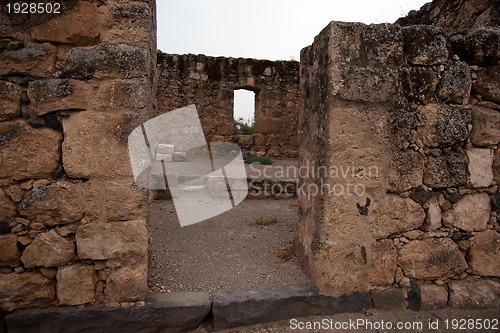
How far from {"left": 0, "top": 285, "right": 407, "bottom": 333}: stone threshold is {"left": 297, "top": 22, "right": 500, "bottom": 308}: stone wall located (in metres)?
0.12

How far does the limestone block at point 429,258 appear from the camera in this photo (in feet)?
8.04

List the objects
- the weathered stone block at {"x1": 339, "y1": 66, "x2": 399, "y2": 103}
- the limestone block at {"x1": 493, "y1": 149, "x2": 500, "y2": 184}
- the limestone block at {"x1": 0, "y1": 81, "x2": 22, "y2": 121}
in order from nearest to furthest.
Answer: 1. the limestone block at {"x1": 0, "y1": 81, "x2": 22, "y2": 121}
2. the weathered stone block at {"x1": 339, "y1": 66, "x2": 399, "y2": 103}
3. the limestone block at {"x1": 493, "y1": 149, "x2": 500, "y2": 184}

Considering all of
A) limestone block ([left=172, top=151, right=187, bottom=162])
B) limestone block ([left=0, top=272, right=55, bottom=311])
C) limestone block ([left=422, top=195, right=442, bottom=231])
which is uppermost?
limestone block ([left=422, top=195, right=442, bottom=231])

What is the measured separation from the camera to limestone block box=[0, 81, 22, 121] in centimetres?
192

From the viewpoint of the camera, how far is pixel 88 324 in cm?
209

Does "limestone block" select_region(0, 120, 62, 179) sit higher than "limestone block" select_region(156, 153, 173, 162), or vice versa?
"limestone block" select_region(0, 120, 62, 179)

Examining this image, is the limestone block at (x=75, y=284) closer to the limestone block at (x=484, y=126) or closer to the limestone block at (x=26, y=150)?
the limestone block at (x=26, y=150)

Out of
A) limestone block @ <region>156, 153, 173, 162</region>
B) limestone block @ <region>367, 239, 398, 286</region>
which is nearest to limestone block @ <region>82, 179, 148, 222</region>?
limestone block @ <region>367, 239, 398, 286</region>

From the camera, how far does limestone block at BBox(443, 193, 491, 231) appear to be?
8.16 ft

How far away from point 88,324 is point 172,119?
25.6 ft

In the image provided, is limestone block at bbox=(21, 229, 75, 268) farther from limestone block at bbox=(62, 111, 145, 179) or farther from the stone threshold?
limestone block at bbox=(62, 111, 145, 179)

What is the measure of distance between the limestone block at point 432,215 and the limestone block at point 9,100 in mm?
2930

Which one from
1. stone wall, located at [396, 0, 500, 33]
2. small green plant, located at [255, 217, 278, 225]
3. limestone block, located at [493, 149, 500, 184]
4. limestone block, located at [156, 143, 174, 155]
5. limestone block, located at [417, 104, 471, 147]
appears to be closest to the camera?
limestone block, located at [417, 104, 471, 147]

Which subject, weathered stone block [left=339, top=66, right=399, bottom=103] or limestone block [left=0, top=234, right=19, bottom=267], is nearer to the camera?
limestone block [left=0, top=234, right=19, bottom=267]
